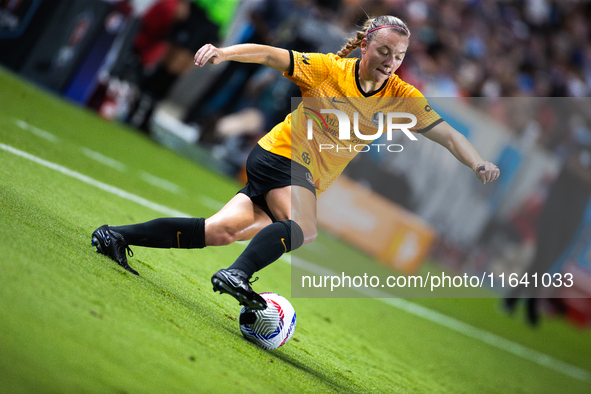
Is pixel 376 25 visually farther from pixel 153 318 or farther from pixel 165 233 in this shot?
pixel 153 318

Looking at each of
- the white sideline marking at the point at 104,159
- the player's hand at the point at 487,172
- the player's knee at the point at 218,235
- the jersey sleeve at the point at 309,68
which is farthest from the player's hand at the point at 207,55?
the white sideline marking at the point at 104,159

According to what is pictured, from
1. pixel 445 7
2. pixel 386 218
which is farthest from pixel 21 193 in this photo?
pixel 445 7

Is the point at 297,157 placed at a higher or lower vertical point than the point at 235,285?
higher

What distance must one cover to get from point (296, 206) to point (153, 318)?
115cm

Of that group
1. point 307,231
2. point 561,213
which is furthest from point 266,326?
point 561,213

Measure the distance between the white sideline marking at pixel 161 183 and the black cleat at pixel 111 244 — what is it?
4221 mm

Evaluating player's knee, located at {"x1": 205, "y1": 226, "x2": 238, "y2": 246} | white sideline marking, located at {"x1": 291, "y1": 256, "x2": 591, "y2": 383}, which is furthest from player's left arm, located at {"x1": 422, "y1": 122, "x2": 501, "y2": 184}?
white sideline marking, located at {"x1": 291, "y1": 256, "x2": 591, "y2": 383}

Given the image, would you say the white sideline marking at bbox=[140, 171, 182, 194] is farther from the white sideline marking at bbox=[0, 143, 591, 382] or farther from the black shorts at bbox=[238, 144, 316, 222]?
the black shorts at bbox=[238, 144, 316, 222]

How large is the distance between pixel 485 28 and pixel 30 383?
16.4 metres

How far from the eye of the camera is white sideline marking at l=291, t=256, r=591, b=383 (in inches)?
290

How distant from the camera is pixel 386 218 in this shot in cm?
1041

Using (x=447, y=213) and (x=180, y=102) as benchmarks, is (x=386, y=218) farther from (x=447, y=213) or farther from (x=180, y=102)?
(x=180, y=102)

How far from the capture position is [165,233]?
364 cm

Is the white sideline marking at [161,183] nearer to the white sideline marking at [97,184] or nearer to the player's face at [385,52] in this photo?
the white sideline marking at [97,184]
